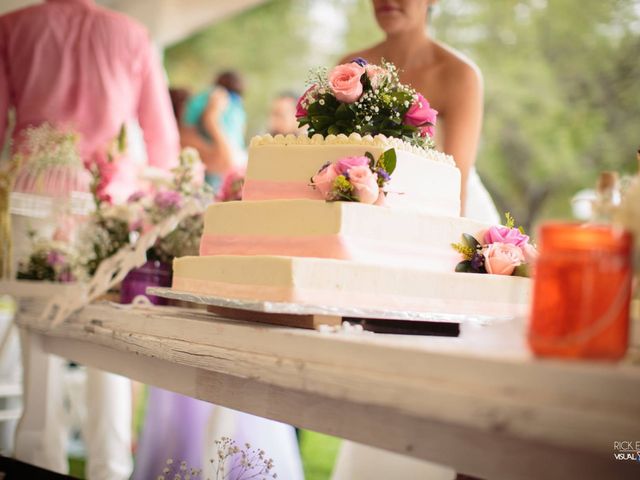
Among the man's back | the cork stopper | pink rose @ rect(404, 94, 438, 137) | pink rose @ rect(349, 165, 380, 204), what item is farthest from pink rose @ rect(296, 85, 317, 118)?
the man's back

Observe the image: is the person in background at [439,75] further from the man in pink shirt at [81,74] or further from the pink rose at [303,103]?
the man in pink shirt at [81,74]

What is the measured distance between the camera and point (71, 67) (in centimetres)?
399

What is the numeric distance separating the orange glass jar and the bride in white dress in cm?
173

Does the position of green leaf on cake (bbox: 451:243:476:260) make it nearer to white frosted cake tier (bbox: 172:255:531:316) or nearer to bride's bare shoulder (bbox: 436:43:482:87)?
white frosted cake tier (bbox: 172:255:531:316)

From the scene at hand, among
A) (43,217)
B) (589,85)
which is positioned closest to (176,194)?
(43,217)

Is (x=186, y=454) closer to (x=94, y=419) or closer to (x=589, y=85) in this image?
(x=94, y=419)

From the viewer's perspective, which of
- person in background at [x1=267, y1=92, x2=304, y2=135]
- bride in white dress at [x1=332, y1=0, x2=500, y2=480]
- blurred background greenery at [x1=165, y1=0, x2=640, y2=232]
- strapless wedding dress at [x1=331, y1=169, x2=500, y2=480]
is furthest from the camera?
blurred background greenery at [x1=165, y1=0, x2=640, y2=232]

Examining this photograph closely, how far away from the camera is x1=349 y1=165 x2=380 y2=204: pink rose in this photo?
1946 millimetres

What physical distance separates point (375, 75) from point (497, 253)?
1.75ft

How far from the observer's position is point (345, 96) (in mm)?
2139

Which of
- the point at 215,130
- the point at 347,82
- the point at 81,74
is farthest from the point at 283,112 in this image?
the point at 347,82

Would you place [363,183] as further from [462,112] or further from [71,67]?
[71,67]

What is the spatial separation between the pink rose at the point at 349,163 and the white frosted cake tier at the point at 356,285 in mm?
A: 217

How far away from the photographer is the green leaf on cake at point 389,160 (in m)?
2.02
